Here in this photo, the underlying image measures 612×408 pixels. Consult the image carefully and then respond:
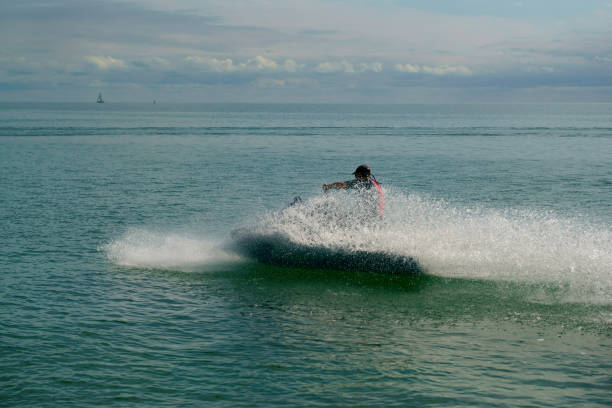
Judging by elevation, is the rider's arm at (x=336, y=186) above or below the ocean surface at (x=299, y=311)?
above

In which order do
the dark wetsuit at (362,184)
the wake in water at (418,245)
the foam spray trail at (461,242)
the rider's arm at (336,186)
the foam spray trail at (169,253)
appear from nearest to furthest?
the foam spray trail at (461,242), the wake in water at (418,245), the rider's arm at (336,186), the dark wetsuit at (362,184), the foam spray trail at (169,253)

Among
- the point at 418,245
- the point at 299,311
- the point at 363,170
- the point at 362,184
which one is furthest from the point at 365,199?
the point at 299,311

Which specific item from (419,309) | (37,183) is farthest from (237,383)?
(37,183)

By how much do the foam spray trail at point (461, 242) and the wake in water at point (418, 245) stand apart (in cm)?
2

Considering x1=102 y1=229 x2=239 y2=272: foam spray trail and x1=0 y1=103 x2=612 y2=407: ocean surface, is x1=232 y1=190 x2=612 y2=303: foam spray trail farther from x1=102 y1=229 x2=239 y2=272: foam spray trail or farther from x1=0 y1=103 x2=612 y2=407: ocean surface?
x1=102 y1=229 x2=239 y2=272: foam spray trail

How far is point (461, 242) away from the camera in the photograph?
14.2 m

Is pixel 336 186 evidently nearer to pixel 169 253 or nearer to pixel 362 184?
pixel 362 184

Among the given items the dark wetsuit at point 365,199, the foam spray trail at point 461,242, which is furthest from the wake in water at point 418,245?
the dark wetsuit at point 365,199

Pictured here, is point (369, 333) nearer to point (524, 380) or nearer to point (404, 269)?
point (524, 380)

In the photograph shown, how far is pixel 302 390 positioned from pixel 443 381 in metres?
1.96

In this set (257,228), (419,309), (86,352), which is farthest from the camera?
(257,228)

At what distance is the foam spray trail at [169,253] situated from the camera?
15.1 m

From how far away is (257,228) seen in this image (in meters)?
15.0

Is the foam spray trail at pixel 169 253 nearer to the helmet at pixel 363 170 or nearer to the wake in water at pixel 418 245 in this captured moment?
the wake in water at pixel 418 245
